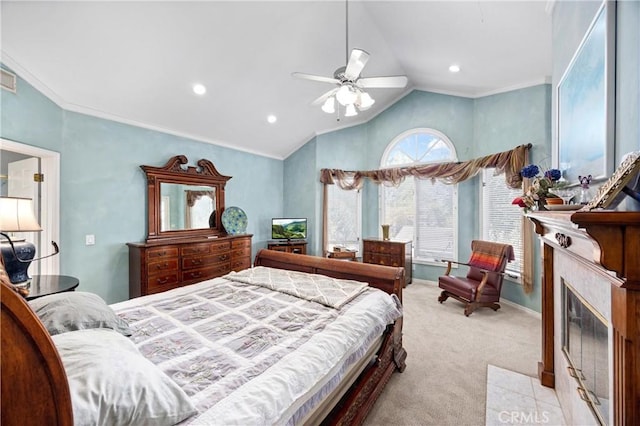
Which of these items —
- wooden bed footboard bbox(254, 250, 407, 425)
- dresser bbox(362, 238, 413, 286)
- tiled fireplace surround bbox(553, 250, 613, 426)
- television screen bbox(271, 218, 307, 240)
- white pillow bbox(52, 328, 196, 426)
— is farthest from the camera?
television screen bbox(271, 218, 307, 240)

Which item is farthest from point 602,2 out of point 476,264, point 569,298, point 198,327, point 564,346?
point 476,264

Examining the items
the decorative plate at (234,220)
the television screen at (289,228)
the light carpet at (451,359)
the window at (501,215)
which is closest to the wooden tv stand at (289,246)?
the television screen at (289,228)

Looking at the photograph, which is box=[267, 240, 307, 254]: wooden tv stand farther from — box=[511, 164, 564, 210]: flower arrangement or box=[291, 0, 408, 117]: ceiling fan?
box=[511, 164, 564, 210]: flower arrangement

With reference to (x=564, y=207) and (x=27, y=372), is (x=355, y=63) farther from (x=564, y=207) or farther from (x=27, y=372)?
(x=27, y=372)

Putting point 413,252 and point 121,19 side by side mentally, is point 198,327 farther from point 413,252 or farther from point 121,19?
point 413,252

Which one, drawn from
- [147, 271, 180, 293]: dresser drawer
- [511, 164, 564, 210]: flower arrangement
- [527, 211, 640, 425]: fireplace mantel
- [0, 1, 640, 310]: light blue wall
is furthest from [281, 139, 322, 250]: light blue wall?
[527, 211, 640, 425]: fireplace mantel

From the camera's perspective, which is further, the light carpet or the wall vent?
the wall vent

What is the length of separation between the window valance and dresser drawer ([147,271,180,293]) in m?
3.13

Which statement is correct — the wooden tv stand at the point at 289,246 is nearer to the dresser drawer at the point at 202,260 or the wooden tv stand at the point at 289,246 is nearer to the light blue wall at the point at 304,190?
the light blue wall at the point at 304,190

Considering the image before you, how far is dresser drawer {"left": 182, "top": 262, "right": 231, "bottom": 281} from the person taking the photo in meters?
3.81

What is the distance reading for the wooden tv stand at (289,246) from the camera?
5172mm

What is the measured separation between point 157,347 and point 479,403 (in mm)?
2220

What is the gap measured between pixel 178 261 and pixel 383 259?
3358mm

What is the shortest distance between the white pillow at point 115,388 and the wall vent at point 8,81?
9.37 ft
